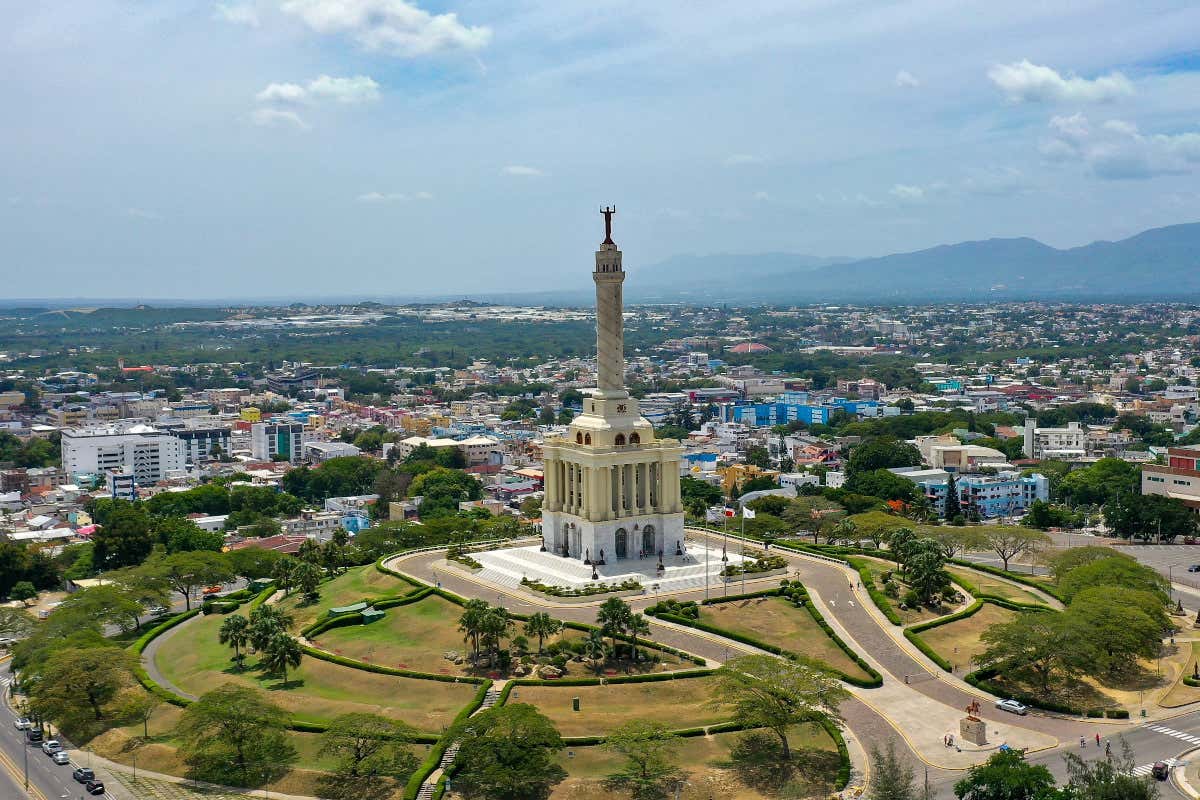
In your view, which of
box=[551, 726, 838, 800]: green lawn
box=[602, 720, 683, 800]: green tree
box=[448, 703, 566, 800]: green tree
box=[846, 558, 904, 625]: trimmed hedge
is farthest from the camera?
box=[846, 558, 904, 625]: trimmed hedge

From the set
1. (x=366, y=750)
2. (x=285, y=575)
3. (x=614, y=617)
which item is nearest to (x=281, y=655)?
(x=366, y=750)

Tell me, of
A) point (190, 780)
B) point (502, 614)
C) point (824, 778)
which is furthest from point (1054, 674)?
point (190, 780)

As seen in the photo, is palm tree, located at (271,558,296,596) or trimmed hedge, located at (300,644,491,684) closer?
trimmed hedge, located at (300,644,491,684)

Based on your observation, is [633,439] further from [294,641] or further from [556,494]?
[294,641]

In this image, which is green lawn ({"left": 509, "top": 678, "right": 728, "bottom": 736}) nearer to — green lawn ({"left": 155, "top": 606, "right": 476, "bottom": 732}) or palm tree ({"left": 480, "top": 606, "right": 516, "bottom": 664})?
green lawn ({"left": 155, "top": 606, "right": 476, "bottom": 732})

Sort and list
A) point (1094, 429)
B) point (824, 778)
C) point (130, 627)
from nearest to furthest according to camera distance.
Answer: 1. point (824, 778)
2. point (130, 627)
3. point (1094, 429)

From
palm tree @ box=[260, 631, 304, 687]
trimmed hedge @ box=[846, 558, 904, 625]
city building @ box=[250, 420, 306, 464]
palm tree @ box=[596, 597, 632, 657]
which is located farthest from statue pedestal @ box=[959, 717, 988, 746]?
city building @ box=[250, 420, 306, 464]

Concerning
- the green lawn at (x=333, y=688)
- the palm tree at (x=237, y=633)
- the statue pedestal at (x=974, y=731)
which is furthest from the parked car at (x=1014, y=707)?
the palm tree at (x=237, y=633)
